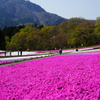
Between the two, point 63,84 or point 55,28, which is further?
point 55,28

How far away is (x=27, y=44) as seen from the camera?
81250mm

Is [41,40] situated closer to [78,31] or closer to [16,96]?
[78,31]

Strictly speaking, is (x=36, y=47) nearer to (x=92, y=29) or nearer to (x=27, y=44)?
(x=27, y=44)

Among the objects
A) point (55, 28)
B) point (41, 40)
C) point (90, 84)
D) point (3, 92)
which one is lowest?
point (3, 92)

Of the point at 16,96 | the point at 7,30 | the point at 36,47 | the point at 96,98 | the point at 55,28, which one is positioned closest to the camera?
the point at 96,98

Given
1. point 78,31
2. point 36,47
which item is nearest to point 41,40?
point 36,47

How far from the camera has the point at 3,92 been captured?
7609 mm

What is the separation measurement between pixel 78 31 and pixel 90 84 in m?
66.0

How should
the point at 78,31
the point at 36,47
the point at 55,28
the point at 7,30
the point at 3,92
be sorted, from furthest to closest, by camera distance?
the point at 7,30
the point at 55,28
the point at 36,47
the point at 78,31
the point at 3,92

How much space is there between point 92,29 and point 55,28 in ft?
93.0

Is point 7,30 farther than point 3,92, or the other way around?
point 7,30

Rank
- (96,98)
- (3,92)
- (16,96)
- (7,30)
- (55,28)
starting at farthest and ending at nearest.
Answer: (7,30), (55,28), (3,92), (16,96), (96,98)

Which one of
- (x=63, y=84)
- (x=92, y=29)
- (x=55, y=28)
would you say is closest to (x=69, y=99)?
(x=63, y=84)

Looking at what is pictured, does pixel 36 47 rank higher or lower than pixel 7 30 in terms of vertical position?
lower
